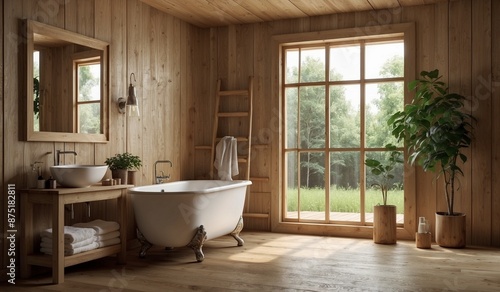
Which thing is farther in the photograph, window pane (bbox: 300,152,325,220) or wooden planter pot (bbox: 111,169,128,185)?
window pane (bbox: 300,152,325,220)

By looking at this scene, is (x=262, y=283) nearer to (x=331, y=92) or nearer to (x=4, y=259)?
(x=4, y=259)

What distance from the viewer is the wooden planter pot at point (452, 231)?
5.23m

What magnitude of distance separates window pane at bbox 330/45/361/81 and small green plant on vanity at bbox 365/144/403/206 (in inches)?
42.7

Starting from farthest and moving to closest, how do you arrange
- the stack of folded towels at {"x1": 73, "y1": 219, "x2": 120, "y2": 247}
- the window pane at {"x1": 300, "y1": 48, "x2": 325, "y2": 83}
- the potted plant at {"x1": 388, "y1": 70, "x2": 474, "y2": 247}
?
the window pane at {"x1": 300, "y1": 48, "x2": 325, "y2": 83}, the potted plant at {"x1": 388, "y1": 70, "x2": 474, "y2": 247}, the stack of folded towels at {"x1": 73, "y1": 219, "x2": 120, "y2": 247}

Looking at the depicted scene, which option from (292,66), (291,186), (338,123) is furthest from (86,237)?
(292,66)

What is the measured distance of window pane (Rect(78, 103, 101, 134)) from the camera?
4730 millimetres

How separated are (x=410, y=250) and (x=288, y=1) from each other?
3021 millimetres

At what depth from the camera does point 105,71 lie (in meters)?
5.05

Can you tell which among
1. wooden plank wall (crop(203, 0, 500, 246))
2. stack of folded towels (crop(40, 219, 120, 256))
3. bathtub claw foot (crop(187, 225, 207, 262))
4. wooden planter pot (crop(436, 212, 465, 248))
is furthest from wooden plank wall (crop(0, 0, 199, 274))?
wooden planter pot (crop(436, 212, 465, 248))

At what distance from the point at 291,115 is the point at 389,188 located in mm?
1538

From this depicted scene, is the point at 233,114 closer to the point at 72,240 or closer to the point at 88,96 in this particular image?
the point at 88,96

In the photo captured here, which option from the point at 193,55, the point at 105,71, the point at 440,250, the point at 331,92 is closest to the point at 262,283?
the point at 440,250

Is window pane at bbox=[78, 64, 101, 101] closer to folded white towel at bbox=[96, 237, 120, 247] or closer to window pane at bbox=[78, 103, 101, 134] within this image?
window pane at bbox=[78, 103, 101, 134]

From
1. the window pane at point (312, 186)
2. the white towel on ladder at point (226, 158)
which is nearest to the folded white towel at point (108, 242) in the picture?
the white towel on ladder at point (226, 158)
